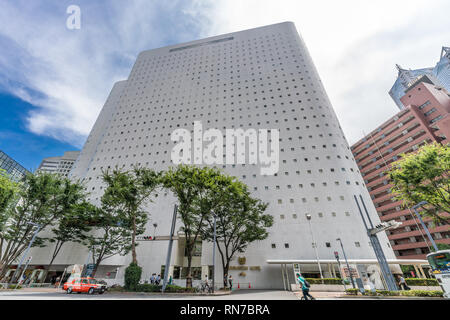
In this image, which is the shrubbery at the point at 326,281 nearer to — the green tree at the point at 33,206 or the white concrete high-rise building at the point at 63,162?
the green tree at the point at 33,206

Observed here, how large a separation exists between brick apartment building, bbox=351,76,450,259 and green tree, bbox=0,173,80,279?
48.7 meters

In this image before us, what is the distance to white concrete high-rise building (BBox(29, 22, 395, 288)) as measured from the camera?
26.1m

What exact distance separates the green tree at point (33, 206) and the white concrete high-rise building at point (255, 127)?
343 inches

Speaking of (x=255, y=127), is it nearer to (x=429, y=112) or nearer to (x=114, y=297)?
(x=114, y=297)

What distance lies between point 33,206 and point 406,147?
65605 mm

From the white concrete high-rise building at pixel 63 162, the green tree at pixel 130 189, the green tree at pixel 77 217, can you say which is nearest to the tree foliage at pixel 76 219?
the green tree at pixel 77 217

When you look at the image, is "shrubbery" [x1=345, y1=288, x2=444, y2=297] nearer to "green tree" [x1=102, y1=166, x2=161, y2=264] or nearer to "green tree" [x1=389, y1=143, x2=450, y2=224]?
"green tree" [x1=389, y1=143, x2=450, y2=224]

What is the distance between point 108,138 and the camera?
42750 mm

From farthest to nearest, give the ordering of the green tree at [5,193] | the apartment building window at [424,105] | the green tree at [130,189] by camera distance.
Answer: the apartment building window at [424,105], the green tree at [5,193], the green tree at [130,189]

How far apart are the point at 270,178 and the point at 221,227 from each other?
1152 cm

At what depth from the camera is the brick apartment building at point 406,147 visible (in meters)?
37.6

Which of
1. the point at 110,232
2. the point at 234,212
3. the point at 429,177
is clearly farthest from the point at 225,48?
the point at 429,177

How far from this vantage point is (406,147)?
143 feet
